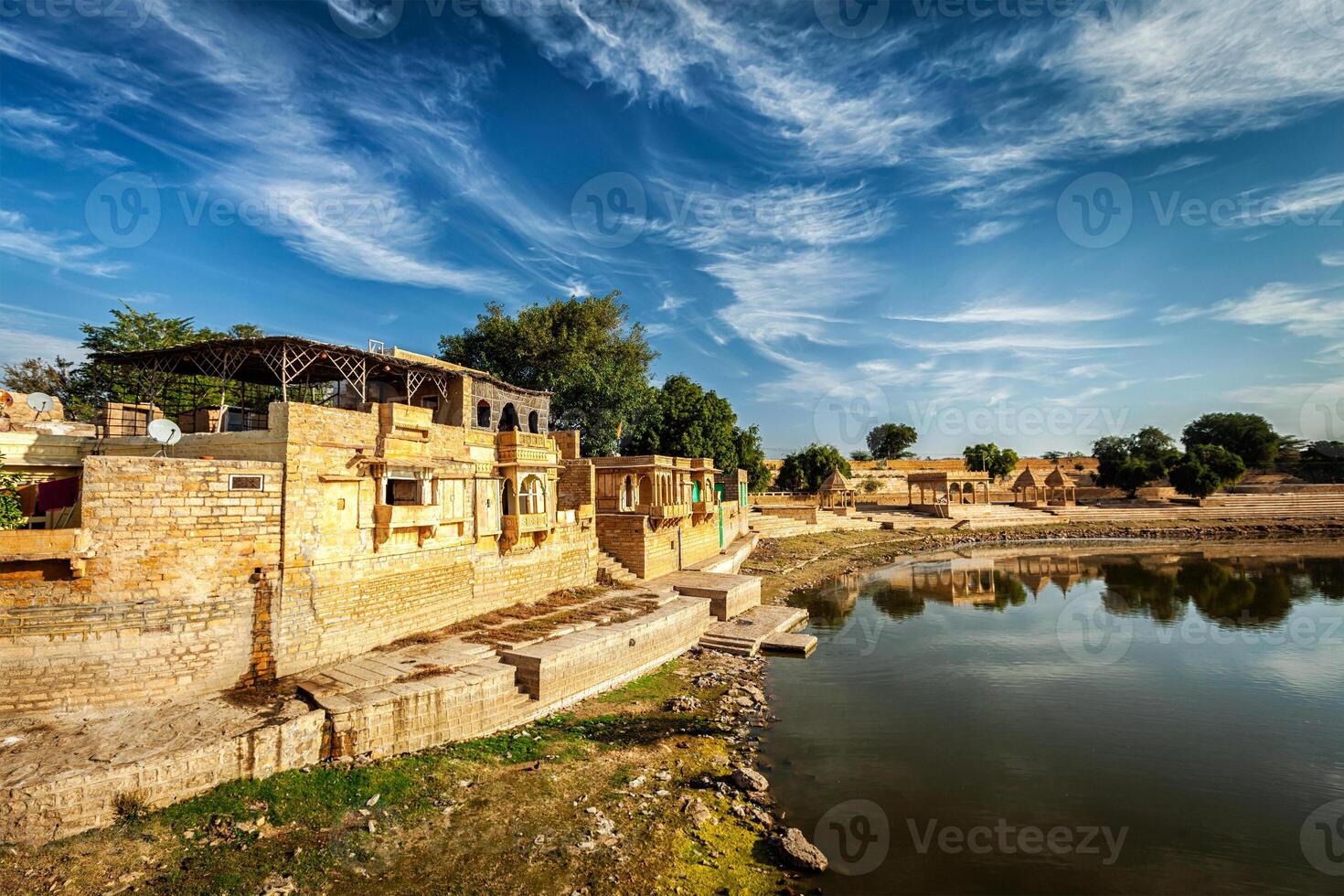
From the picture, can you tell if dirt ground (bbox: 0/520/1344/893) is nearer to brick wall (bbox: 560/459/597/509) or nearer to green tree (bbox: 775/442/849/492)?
brick wall (bbox: 560/459/597/509)

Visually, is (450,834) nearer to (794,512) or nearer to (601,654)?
(601,654)

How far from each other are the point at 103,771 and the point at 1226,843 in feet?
48.9

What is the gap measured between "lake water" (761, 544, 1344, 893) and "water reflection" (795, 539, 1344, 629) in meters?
0.66

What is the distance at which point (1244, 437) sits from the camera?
66.1m

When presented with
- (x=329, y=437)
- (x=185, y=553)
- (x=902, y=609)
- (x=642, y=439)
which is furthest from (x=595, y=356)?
(x=185, y=553)

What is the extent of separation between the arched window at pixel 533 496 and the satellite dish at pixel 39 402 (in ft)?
33.7

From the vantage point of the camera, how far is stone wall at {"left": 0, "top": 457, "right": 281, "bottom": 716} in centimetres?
830

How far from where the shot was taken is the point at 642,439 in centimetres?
3416

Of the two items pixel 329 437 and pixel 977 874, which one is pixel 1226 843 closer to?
pixel 977 874

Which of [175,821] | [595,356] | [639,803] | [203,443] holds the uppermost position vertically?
[595,356]

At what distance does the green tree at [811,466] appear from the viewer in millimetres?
54438

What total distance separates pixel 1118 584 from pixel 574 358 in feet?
97.3

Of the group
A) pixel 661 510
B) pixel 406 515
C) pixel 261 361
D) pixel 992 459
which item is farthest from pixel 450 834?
pixel 992 459

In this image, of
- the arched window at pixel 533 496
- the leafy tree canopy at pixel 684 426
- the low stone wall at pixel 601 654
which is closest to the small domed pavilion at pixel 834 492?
the leafy tree canopy at pixel 684 426
